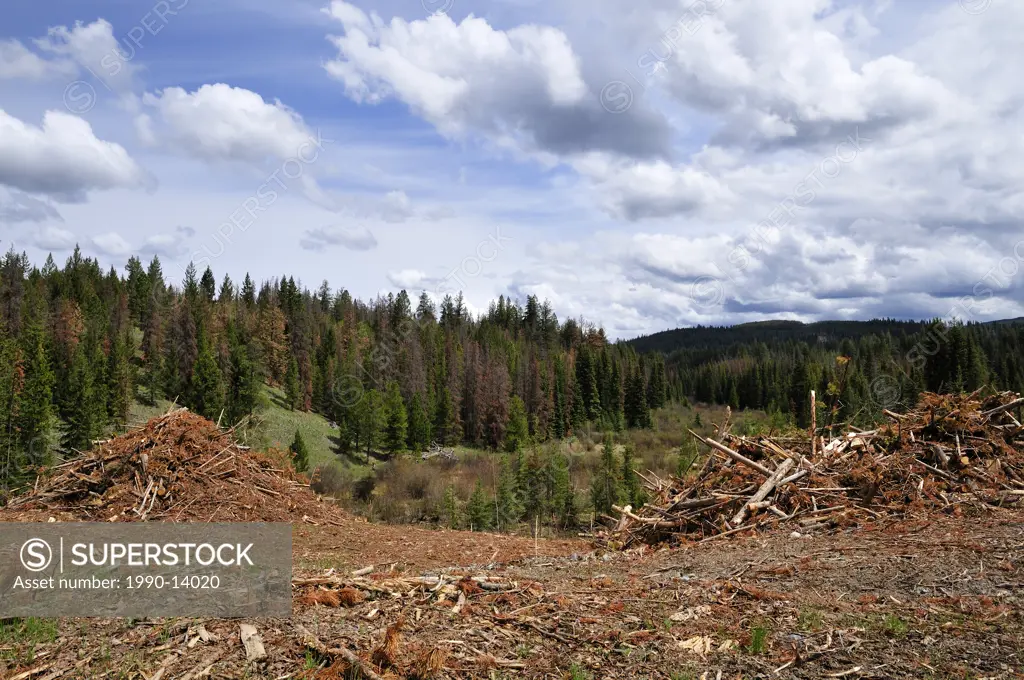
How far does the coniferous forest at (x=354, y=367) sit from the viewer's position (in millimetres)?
60406

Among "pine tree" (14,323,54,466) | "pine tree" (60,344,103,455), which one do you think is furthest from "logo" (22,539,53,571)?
"pine tree" (60,344,103,455)

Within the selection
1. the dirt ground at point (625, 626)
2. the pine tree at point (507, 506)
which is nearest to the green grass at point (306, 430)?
the pine tree at point (507, 506)

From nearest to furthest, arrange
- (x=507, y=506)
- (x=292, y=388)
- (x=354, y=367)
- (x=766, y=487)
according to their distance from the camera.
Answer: (x=766, y=487), (x=507, y=506), (x=292, y=388), (x=354, y=367)

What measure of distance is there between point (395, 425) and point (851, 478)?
73.7 meters

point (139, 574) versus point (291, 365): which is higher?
point (291, 365)

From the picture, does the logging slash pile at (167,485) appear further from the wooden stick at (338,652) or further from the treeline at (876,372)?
the treeline at (876,372)

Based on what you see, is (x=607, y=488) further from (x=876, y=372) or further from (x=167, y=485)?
(x=876, y=372)

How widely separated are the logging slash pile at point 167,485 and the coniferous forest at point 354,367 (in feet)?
146

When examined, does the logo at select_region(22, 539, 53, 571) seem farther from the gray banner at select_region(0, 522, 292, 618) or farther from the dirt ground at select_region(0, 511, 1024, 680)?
the dirt ground at select_region(0, 511, 1024, 680)

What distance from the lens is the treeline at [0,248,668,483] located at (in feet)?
194

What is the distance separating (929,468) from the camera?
30.7 ft

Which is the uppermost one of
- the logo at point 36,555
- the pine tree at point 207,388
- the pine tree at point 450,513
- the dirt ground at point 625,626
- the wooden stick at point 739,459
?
the pine tree at point 207,388

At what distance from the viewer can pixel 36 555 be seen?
5805mm

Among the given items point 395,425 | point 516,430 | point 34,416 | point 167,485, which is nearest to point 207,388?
point 34,416
